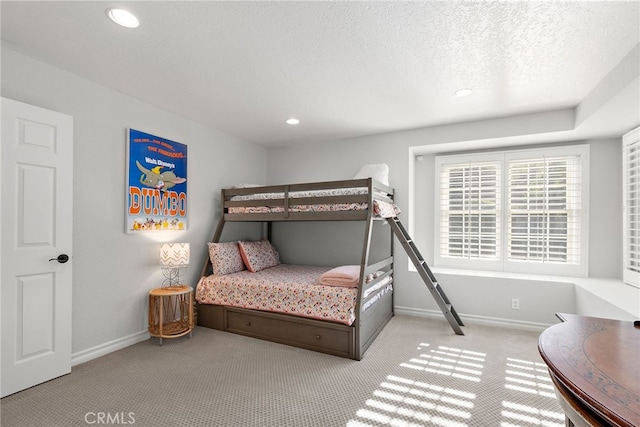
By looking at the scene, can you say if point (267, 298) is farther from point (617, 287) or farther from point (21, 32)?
point (617, 287)

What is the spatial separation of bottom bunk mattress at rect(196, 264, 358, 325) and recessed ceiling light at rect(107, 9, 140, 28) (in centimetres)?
236

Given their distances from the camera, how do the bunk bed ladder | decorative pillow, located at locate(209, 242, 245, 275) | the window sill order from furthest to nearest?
decorative pillow, located at locate(209, 242, 245, 275) → the bunk bed ladder → the window sill

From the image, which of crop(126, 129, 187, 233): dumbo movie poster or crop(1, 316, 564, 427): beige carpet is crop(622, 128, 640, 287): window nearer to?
crop(1, 316, 564, 427): beige carpet

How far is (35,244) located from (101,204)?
0.60m

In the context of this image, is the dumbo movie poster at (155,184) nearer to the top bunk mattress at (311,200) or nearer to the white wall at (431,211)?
the top bunk mattress at (311,200)

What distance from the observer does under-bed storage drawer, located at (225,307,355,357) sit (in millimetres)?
2770

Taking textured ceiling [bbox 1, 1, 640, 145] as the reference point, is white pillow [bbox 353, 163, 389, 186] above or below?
below

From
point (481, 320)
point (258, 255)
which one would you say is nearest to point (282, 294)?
point (258, 255)

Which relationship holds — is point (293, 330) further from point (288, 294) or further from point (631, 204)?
point (631, 204)

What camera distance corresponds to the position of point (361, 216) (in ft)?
9.77

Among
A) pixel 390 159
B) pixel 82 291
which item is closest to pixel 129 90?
pixel 82 291

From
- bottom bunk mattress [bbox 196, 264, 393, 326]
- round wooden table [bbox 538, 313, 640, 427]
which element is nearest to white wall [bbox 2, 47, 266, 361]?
bottom bunk mattress [bbox 196, 264, 393, 326]

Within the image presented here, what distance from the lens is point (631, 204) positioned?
3.12 meters

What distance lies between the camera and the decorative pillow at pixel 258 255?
3839 mm
